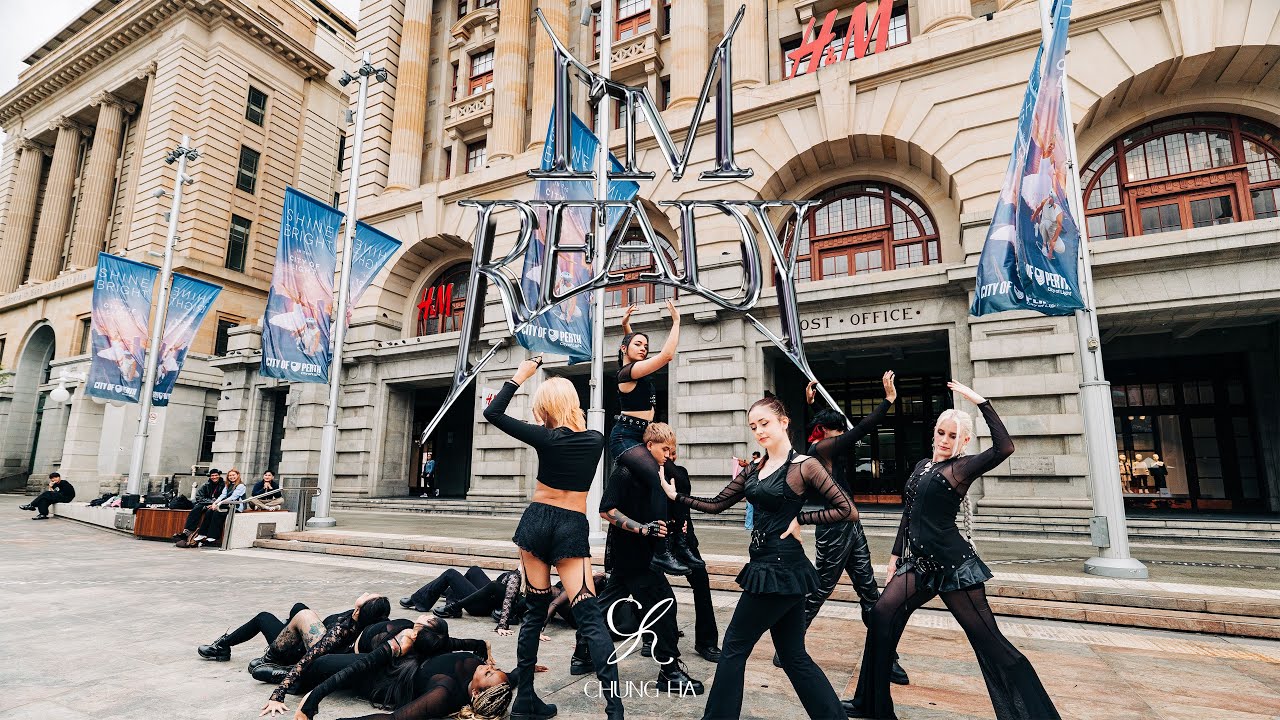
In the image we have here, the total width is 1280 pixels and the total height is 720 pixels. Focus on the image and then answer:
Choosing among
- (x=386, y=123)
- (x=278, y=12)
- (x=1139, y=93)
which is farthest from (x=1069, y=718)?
A: (x=278, y=12)

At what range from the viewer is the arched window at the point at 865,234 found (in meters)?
17.5

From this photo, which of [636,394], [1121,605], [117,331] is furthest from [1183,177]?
[117,331]

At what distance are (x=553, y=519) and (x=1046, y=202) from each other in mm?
9338

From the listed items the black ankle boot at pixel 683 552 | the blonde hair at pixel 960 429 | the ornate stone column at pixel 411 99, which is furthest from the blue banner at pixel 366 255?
the blonde hair at pixel 960 429

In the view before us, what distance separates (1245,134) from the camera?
49.3ft

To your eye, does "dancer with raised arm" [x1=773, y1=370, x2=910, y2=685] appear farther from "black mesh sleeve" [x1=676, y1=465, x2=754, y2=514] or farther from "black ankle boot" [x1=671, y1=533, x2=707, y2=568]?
"black mesh sleeve" [x1=676, y1=465, x2=754, y2=514]

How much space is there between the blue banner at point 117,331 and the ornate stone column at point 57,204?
2640 cm

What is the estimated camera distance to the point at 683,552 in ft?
17.6

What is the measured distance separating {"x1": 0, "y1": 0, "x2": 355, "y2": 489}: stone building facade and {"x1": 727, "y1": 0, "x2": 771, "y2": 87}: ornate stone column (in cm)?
2805

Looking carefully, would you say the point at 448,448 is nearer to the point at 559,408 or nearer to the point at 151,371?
the point at 151,371

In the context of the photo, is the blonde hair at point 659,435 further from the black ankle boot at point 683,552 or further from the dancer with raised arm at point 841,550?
the dancer with raised arm at point 841,550

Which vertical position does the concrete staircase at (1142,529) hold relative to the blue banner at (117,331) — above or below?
below

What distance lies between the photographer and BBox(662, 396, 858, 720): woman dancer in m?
3.37

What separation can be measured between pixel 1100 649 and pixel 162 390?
25845 millimetres
